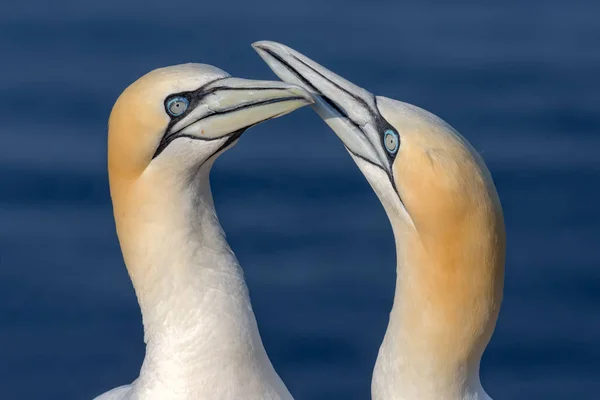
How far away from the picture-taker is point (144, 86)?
6.66m

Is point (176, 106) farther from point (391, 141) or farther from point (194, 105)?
point (391, 141)

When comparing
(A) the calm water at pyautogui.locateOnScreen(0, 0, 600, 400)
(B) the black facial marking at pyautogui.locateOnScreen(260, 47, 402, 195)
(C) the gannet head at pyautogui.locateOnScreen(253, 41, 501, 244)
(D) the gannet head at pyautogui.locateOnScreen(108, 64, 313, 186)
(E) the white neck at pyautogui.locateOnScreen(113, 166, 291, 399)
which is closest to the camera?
(C) the gannet head at pyautogui.locateOnScreen(253, 41, 501, 244)

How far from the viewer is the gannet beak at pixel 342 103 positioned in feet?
21.2

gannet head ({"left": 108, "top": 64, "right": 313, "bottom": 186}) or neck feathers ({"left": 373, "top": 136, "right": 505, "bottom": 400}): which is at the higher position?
gannet head ({"left": 108, "top": 64, "right": 313, "bottom": 186})

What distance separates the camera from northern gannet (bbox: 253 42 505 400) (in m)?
Result: 6.10

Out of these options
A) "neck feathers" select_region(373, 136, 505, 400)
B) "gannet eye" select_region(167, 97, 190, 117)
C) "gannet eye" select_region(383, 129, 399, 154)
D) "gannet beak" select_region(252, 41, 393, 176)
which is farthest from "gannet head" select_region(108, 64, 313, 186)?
"neck feathers" select_region(373, 136, 505, 400)

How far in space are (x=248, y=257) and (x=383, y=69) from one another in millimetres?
1756

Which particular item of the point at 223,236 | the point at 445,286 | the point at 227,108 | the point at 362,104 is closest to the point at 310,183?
the point at 223,236

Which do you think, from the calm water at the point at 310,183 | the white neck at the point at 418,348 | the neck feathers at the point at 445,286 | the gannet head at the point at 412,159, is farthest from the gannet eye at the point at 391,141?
the calm water at the point at 310,183

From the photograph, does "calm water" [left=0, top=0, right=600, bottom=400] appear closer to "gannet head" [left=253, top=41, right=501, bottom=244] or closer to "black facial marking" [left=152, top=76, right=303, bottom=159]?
"black facial marking" [left=152, top=76, right=303, bottom=159]

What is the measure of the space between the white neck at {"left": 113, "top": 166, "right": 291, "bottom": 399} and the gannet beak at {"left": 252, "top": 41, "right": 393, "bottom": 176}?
0.53m

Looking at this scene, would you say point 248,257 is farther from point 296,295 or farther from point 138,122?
point 138,122

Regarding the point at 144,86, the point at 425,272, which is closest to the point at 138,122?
the point at 144,86

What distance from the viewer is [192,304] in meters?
7.00
